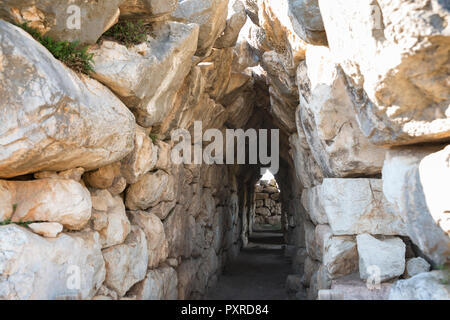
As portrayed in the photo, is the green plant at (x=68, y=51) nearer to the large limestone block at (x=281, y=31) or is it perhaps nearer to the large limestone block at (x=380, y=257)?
the large limestone block at (x=281, y=31)

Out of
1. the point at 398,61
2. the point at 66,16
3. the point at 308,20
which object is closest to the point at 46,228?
the point at 66,16

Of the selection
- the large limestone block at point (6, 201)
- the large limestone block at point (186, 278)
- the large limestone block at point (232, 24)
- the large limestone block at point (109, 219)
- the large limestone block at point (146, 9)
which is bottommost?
the large limestone block at point (186, 278)

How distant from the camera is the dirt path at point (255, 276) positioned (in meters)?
6.70

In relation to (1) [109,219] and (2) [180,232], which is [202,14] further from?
(2) [180,232]

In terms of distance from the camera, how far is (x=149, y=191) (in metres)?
3.95

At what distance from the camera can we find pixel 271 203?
18828 millimetres

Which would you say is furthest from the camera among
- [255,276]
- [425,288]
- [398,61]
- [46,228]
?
[255,276]

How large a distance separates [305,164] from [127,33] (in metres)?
3.30

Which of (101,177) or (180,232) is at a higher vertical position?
(101,177)

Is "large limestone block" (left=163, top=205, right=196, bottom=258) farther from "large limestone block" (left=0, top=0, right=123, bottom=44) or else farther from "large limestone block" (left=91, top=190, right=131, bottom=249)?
"large limestone block" (left=0, top=0, right=123, bottom=44)

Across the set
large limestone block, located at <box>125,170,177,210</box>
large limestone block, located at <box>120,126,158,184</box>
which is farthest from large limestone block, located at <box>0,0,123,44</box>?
large limestone block, located at <box>125,170,177,210</box>

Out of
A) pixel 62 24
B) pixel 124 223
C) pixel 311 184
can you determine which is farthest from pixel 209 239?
pixel 62 24

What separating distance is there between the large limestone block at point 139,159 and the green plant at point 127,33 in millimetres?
840

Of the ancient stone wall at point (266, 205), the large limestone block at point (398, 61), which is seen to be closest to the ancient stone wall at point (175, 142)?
the large limestone block at point (398, 61)
